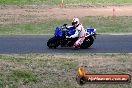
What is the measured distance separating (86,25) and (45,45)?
9.55m

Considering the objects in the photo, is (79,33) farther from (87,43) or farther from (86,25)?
(86,25)

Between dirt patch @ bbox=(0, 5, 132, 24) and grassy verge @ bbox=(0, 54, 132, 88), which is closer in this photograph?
grassy verge @ bbox=(0, 54, 132, 88)

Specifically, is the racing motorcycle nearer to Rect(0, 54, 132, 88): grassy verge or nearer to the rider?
the rider

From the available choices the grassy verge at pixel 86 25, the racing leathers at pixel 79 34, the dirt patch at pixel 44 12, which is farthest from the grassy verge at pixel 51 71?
the dirt patch at pixel 44 12

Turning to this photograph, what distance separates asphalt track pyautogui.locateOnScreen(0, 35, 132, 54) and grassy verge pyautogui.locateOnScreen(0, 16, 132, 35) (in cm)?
250

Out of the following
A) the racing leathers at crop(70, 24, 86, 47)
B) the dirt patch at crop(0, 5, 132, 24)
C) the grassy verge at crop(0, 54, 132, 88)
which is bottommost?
the dirt patch at crop(0, 5, 132, 24)

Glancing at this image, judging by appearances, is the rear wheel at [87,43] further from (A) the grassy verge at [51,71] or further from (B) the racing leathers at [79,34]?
(A) the grassy verge at [51,71]

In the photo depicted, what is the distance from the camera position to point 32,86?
1144 centimetres

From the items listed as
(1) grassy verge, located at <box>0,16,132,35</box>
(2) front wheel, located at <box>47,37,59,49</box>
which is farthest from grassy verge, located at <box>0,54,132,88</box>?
(1) grassy verge, located at <box>0,16,132,35</box>

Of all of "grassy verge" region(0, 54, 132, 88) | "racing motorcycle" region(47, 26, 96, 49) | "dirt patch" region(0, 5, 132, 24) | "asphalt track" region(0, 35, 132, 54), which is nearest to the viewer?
"grassy verge" region(0, 54, 132, 88)

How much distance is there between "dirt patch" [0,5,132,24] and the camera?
3503 cm

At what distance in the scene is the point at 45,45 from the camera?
22.3 meters

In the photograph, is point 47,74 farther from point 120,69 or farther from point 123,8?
point 123,8

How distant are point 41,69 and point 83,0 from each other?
36.9 metres
